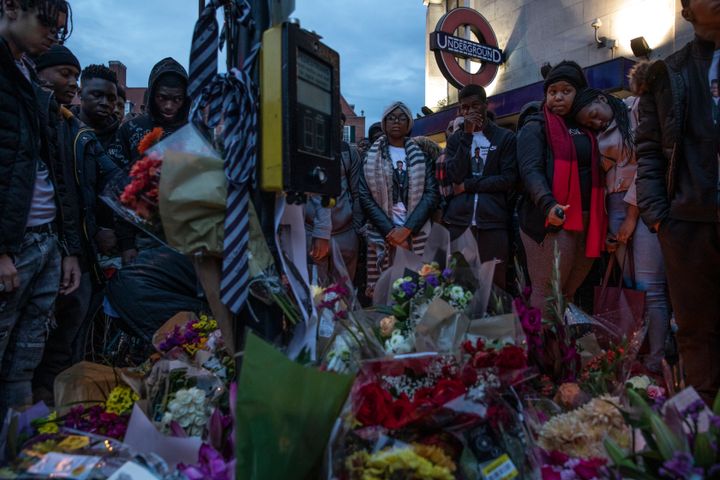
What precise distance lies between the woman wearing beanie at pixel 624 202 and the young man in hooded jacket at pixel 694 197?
931 millimetres

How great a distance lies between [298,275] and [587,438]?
2.95ft

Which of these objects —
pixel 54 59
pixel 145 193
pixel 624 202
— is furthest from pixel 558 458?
pixel 54 59

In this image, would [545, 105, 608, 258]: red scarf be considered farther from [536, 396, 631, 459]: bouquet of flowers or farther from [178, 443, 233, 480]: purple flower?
[178, 443, 233, 480]: purple flower

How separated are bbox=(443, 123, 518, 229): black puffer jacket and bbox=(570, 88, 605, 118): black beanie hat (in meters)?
0.63

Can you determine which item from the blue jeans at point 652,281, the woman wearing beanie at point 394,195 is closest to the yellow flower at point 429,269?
the blue jeans at point 652,281

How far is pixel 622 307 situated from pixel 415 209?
2554mm

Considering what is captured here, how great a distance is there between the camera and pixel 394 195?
502 cm

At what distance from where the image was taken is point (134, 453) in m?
1.39

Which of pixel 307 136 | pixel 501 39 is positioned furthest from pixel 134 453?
pixel 501 39

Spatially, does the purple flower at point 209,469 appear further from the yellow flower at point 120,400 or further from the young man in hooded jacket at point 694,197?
the young man in hooded jacket at point 694,197

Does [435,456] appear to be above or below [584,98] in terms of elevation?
below

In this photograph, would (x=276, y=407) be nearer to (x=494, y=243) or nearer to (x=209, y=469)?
(x=209, y=469)

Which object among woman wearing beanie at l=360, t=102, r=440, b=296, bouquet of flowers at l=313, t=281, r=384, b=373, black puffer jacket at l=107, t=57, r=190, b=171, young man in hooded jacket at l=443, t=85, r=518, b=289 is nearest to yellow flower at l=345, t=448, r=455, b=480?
bouquet of flowers at l=313, t=281, r=384, b=373

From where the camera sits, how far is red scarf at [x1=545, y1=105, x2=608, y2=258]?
3803 mm
